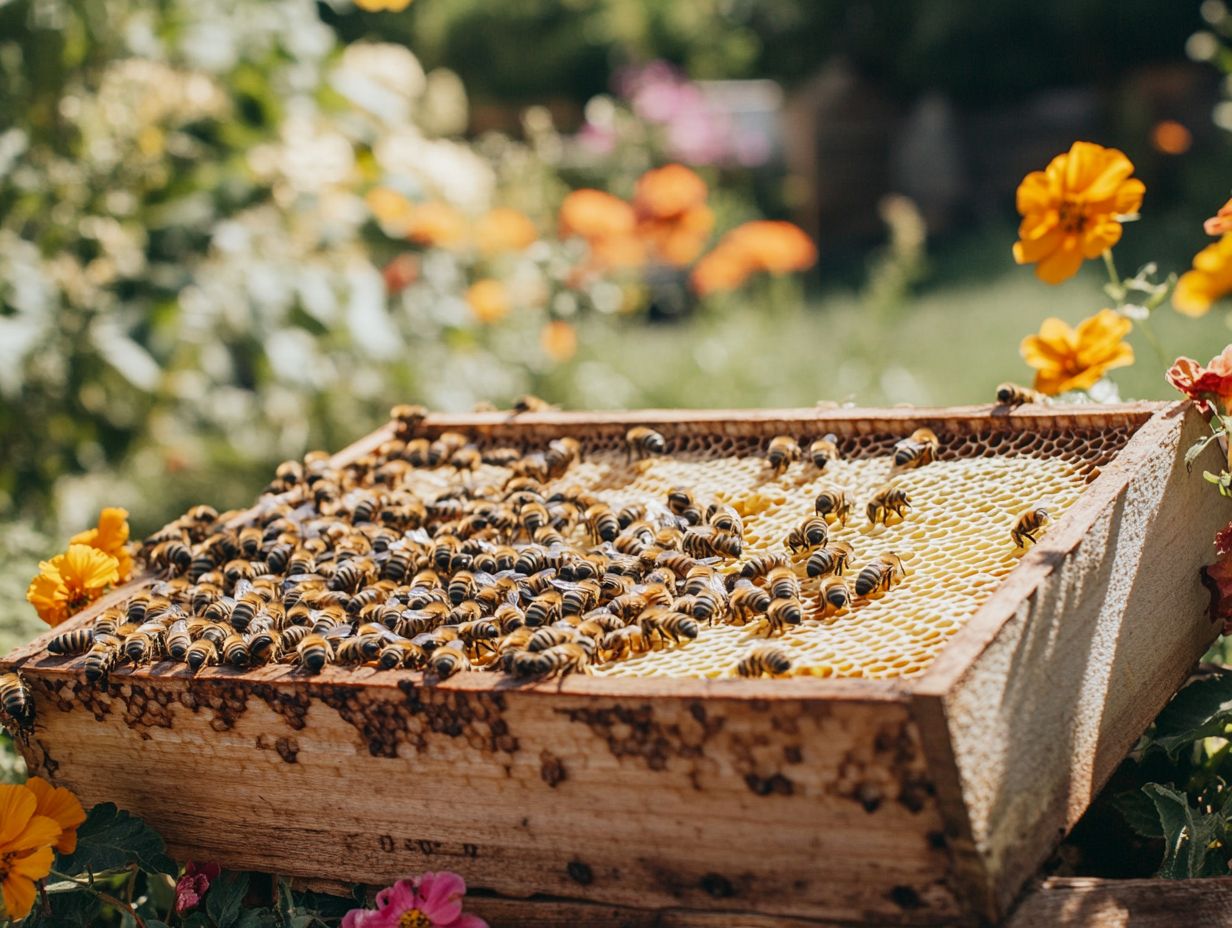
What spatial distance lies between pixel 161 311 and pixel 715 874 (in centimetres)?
356

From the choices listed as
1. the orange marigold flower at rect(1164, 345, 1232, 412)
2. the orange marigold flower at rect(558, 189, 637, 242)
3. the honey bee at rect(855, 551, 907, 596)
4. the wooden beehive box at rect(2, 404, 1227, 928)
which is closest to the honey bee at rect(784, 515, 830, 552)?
the honey bee at rect(855, 551, 907, 596)

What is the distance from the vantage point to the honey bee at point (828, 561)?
188cm

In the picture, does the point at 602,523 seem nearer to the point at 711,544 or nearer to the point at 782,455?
the point at 711,544

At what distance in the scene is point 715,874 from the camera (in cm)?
163

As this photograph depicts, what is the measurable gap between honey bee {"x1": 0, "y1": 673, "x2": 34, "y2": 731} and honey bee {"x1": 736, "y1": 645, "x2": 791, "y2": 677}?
3.97 ft

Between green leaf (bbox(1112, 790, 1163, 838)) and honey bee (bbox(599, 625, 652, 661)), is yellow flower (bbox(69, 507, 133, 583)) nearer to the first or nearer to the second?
honey bee (bbox(599, 625, 652, 661))

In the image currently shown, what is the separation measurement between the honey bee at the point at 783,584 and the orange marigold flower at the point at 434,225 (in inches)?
165

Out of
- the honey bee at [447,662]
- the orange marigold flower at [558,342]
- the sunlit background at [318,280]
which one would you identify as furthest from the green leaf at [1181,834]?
the orange marigold flower at [558,342]

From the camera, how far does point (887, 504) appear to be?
204 cm

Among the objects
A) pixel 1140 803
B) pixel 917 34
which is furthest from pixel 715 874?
pixel 917 34

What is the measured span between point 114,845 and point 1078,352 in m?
1.96

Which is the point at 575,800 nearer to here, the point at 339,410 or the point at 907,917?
the point at 907,917

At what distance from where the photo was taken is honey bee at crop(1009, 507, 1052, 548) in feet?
5.89

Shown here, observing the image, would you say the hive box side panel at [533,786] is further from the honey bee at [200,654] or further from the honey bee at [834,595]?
the honey bee at [834,595]
